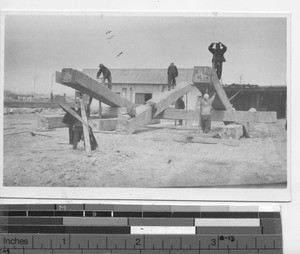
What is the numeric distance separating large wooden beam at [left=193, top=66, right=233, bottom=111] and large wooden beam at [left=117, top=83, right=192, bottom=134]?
28 mm

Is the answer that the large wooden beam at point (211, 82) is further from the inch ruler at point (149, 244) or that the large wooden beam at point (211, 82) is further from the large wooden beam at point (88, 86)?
the inch ruler at point (149, 244)

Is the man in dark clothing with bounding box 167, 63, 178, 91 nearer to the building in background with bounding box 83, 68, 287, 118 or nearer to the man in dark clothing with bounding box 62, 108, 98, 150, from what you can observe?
the building in background with bounding box 83, 68, 287, 118

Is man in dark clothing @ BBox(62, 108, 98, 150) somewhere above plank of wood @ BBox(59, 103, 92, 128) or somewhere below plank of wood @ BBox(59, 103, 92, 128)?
below

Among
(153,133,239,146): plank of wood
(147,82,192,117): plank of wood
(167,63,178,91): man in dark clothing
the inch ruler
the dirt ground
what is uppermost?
(167,63,178,91): man in dark clothing

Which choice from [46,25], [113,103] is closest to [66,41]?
[46,25]

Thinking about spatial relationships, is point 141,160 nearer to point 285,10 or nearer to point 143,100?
point 143,100

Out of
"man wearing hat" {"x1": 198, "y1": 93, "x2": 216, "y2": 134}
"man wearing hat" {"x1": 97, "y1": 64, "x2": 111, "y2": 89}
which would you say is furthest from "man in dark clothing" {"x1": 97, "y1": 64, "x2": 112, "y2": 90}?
"man wearing hat" {"x1": 198, "y1": 93, "x2": 216, "y2": 134}

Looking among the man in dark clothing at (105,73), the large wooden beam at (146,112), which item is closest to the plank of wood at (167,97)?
the large wooden beam at (146,112)

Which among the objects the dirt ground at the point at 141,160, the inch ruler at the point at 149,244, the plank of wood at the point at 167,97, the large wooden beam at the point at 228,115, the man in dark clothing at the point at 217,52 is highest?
the man in dark clothing at the point at 217,52

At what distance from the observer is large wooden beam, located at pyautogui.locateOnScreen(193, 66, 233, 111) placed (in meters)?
1.01

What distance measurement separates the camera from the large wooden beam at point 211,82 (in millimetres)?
1012

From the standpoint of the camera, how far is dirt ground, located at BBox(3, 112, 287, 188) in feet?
3.29

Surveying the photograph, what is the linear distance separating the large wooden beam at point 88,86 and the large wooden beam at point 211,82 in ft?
0.56

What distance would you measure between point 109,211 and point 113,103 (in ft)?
0.80
